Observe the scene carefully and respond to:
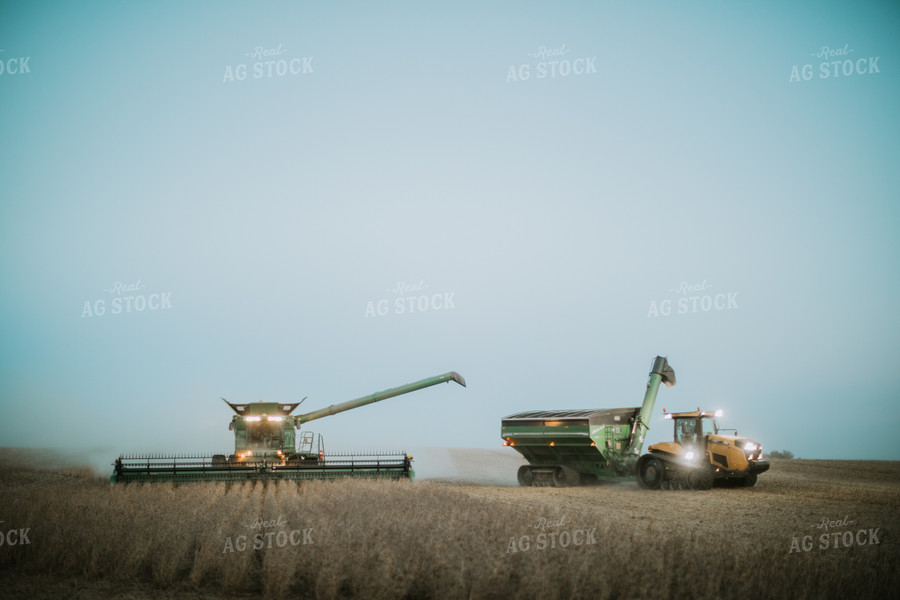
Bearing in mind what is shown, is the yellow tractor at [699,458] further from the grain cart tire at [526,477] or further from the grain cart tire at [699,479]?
the grain cart tire at [526,477]

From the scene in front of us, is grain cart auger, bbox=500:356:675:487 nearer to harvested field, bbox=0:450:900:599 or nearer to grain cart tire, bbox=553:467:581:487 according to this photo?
grain cart tire, bbox=553:467:581:487

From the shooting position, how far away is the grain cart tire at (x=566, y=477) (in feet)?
75.0

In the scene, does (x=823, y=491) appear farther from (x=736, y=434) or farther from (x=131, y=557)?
(x=131, y=557)

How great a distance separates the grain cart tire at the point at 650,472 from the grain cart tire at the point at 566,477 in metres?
2.26

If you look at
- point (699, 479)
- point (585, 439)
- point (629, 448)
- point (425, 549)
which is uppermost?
point (585, 439)

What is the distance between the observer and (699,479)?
20375 mm

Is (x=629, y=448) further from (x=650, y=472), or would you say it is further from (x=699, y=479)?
(x=699, y=479)

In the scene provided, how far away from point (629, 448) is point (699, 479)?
8.70 ft

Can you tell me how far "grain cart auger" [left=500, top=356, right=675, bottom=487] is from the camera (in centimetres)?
2170

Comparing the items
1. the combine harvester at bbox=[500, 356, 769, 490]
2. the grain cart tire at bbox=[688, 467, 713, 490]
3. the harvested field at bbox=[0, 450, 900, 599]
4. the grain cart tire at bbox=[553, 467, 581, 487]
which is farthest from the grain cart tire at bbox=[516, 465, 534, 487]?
the harvested field at bbox=[0, 450, 900, 599]

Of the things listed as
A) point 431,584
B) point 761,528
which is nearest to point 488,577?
point 431,584

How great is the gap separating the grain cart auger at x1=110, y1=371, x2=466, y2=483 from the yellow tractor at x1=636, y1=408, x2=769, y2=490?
26.0 ft

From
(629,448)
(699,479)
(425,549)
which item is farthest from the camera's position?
(629,448)

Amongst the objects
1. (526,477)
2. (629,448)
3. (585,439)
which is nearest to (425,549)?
(585,439)
